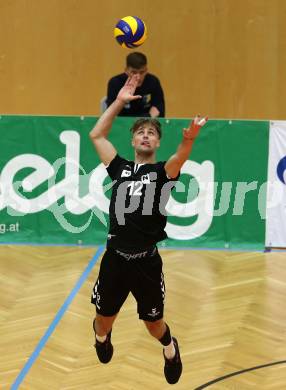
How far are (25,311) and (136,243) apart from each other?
2806 millimetres

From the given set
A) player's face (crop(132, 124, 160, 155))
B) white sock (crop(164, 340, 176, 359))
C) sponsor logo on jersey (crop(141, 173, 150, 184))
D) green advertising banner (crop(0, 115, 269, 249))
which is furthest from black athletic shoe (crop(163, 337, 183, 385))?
green advertising banner (crop(0, 115, 269, 249))

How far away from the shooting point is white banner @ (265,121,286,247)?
36.3 feet

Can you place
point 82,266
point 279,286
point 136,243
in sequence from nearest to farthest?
point 136,243 → point 279,286 → point 82,266

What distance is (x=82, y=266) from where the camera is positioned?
10.8 meters

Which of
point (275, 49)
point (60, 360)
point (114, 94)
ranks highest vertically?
point (275, 49)

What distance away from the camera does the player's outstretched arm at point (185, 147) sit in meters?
6.44

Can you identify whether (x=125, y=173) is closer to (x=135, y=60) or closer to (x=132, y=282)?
(x=132, y=282)

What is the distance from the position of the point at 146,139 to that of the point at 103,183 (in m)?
4.37

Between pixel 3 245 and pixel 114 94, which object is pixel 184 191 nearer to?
pixel 114 94

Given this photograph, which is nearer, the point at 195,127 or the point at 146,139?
the point at 195,127

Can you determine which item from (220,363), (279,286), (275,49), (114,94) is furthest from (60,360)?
(275,49)

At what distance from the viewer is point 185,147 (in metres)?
6.61

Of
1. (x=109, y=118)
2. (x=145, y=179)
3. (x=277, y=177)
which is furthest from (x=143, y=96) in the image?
(x=145, y=179)

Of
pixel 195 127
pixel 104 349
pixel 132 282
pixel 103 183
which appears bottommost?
pixel 104 349
